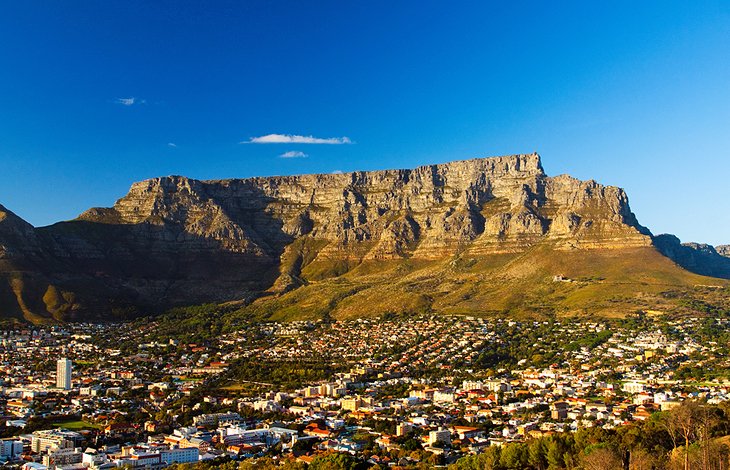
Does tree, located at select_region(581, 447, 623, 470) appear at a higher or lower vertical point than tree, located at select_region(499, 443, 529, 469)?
higher

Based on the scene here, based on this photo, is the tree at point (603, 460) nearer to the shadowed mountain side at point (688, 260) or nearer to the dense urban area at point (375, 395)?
the dense urban area at point (375, 395)

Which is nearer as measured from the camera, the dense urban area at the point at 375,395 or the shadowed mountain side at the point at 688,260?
the dense urban area at the point at 375,395

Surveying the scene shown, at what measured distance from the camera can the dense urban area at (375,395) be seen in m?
55.6

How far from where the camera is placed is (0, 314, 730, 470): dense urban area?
182ft

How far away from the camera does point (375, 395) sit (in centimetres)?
9181

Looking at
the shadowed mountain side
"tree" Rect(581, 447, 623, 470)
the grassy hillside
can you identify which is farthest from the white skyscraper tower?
the shadowed mountain side

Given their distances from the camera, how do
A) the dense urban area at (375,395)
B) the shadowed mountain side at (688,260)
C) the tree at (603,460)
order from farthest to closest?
the shadowed mountain side at (688,260) < the dense urban area at (375,395) < the tree at (603,460)

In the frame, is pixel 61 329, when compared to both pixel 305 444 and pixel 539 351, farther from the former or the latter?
pixel 305 444

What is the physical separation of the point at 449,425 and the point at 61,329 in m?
97.3

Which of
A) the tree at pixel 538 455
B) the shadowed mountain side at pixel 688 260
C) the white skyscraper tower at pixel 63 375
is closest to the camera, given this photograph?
the tree at pixel 538 455

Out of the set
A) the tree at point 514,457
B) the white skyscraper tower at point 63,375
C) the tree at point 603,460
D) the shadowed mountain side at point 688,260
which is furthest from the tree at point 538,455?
the shadowed mountain side at point 688,260

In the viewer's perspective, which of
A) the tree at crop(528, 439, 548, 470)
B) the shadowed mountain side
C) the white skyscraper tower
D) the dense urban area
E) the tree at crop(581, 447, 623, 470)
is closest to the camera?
the tree at crop(581, 447, 623, 470)

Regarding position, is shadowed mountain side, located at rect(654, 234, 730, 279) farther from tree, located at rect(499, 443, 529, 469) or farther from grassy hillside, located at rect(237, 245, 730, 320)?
tree, located at rect(499, 443, 529, 469)

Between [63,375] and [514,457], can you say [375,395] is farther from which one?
[63,375]
